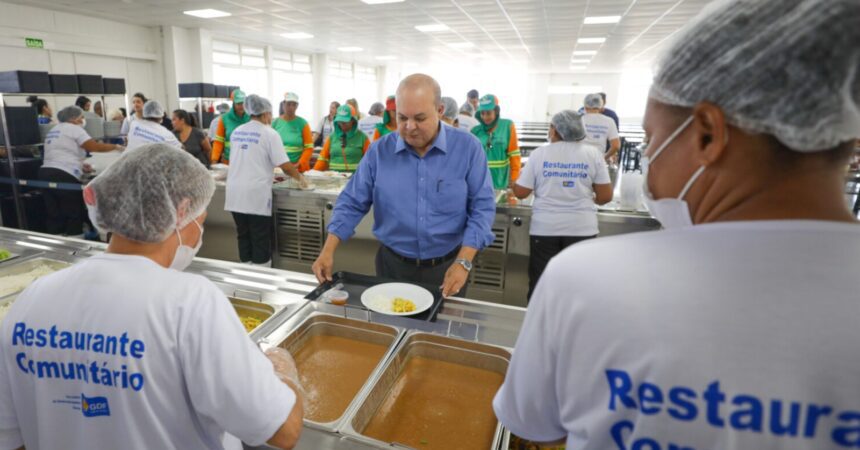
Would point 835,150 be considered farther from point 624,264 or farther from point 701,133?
point 624,264

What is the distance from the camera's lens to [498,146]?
420cm

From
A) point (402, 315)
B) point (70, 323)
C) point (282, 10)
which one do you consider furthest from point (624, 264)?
point (282, 10)

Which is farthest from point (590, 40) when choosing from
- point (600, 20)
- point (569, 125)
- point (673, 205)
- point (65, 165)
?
point (673, 205)

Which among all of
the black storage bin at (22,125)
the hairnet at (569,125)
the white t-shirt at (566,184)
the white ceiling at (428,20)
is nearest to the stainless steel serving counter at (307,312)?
the white t-shirt at (566,184)

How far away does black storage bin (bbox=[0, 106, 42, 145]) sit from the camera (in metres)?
4.34

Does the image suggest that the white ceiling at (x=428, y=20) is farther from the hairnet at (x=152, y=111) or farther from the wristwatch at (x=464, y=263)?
the wristwatch at (x=464, y=263)

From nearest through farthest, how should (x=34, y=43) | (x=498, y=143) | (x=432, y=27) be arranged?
1. (x=498, y=143)
2. (x=34, y=43)
3. (x=432, y=27)

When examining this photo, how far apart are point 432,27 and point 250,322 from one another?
27.2ft

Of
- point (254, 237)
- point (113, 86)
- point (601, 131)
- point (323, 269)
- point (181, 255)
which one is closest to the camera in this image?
point (181, 255)

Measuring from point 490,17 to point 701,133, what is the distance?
790cm

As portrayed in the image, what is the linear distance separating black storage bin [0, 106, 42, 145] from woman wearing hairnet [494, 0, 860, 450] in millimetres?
5754

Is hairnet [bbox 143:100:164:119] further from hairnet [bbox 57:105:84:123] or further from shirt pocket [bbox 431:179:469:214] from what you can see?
shirt pocket [bbox 431:179:469:214]

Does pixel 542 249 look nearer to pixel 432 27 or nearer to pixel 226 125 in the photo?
pixel 226 125

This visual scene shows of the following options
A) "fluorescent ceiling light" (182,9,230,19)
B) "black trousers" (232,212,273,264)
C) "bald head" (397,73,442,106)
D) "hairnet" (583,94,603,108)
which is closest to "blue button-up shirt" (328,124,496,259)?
"bald head" (397,73,442,106)
